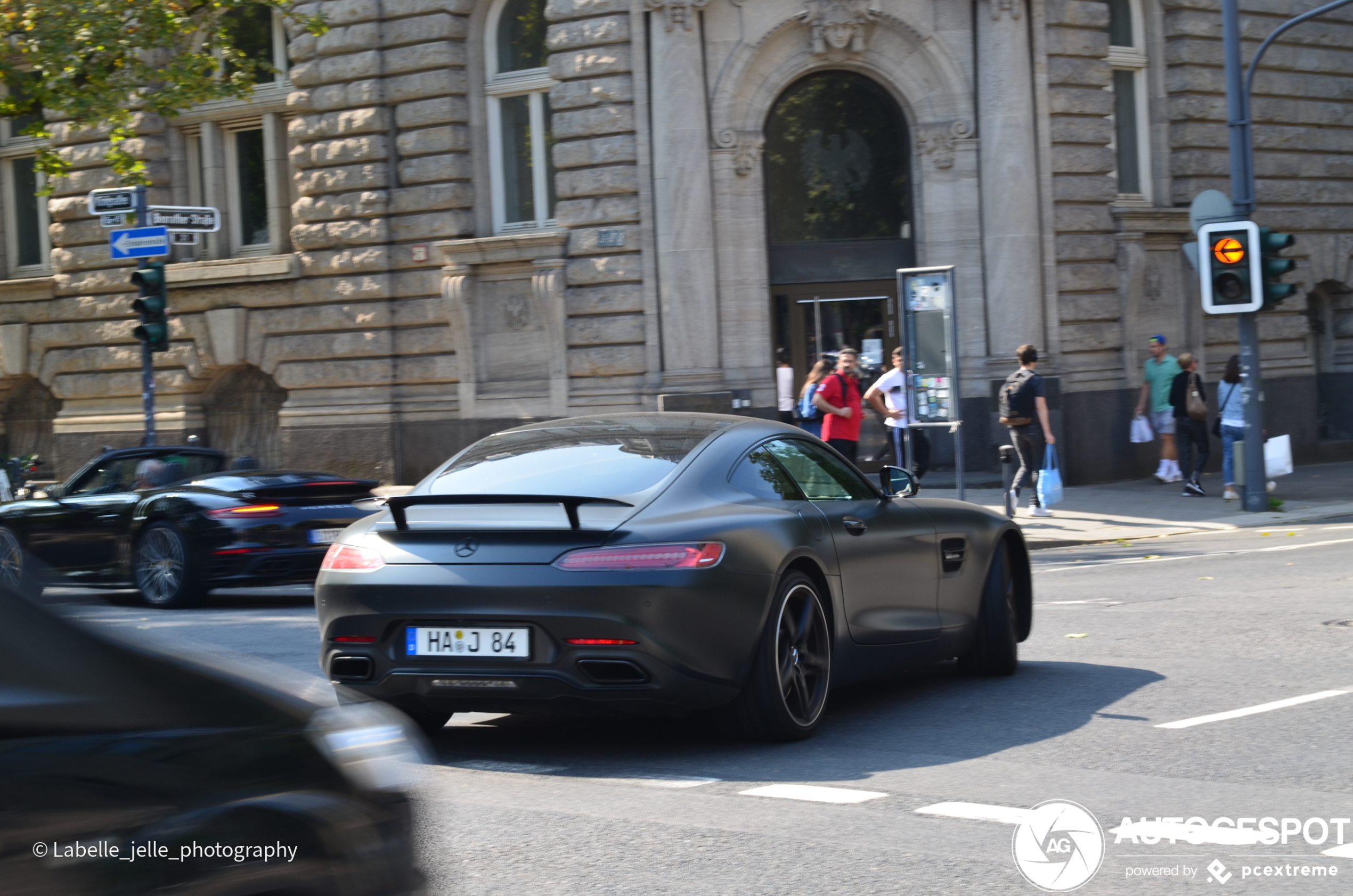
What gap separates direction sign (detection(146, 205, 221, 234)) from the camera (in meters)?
16.2

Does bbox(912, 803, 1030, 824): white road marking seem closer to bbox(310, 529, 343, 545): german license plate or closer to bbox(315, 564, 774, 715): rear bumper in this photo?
bbox(315, 564, 774, 715): rear bumper

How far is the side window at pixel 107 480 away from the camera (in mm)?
13055

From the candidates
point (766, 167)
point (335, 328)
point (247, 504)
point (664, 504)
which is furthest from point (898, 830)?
point (335, 328)

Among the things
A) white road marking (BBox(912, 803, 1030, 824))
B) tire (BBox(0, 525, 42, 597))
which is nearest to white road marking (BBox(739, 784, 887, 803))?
white road marking (BBox(912, 803, 1030, 824))

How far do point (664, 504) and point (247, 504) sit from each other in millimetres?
6909

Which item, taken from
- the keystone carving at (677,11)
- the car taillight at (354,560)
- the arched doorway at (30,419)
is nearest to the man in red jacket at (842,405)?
the keystone carving at (677,11)

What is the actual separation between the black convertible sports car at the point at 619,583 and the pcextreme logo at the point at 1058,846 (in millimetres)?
1392

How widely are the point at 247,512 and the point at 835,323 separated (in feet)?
37.9

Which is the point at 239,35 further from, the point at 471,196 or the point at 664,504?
the point at 664,504

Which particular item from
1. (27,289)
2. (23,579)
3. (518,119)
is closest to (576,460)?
(23,579)

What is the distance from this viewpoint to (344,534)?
20.8 ft

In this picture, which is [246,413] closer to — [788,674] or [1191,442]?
[1191,442]

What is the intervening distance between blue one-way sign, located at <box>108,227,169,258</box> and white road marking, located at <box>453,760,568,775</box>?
11317 millimetres

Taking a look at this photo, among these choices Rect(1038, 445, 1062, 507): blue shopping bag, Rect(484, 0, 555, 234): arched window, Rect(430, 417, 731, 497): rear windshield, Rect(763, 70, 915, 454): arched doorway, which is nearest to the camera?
Rect(430, 417, 731, 497): rear windshield
